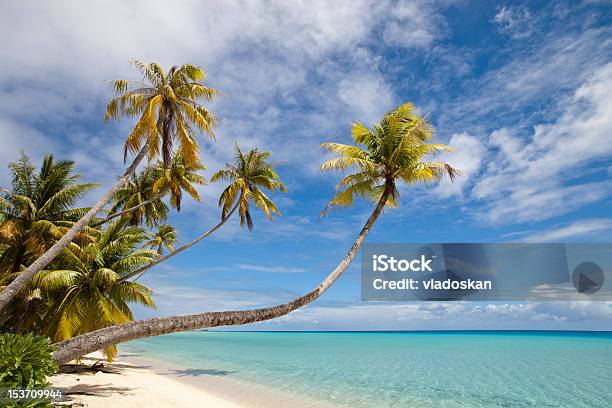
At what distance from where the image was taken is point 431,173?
438 inches

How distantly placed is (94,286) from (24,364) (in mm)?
9862

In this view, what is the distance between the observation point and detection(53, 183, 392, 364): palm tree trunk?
5246mm

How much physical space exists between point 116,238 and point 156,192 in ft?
16.9

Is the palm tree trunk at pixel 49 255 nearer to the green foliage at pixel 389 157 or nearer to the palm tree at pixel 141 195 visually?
the green foliage at pixel 389 157

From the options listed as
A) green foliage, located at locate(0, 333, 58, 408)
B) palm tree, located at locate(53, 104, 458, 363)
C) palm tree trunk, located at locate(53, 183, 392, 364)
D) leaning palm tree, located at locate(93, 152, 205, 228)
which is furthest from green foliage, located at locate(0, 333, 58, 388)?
leaning palm tree, located at locate(93, 152, 205, 228)

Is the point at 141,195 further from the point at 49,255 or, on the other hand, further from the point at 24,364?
the point at 24,364

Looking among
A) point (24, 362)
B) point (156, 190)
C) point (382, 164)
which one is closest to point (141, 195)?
point (156, 190)

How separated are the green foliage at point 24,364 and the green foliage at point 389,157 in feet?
26.9

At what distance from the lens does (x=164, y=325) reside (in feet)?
19.4

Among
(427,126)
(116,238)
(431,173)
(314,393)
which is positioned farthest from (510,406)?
(116,238)

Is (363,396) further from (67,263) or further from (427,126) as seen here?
(67,263)

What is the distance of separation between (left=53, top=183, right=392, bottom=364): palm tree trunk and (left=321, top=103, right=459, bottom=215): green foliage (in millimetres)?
3928

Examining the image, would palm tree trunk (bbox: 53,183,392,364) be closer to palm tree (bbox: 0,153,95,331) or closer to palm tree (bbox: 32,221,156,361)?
palm tree (bbox: 32,221,156,361)

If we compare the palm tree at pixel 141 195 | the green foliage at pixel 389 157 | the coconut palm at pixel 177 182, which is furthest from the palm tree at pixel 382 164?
the palm tree at pixel 141 195
